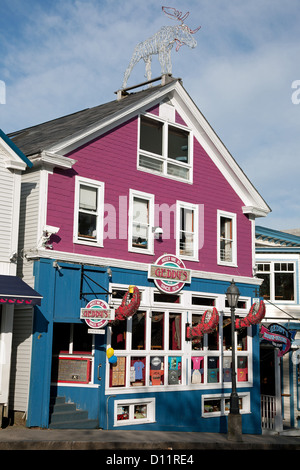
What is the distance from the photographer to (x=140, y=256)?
20.5 meters

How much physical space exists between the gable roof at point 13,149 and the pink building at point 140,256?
Result: 1.79 ft

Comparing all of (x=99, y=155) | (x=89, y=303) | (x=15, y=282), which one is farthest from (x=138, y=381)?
(x=99, y=155)

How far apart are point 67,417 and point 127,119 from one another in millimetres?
10083

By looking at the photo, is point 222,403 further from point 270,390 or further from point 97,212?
point 97,212

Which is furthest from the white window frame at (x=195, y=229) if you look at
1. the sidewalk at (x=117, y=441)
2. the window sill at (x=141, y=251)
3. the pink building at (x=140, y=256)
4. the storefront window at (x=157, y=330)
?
the sidewalk at (x=117, y=441)

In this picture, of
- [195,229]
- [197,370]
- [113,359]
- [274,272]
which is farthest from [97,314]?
[274,272]

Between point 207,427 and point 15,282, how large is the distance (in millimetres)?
9396

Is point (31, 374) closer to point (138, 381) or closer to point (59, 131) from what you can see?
point (138, 381)

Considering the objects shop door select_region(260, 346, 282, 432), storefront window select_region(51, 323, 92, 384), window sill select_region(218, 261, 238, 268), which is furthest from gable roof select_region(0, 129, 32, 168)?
shop door select_region(260, 346, 282, 432)

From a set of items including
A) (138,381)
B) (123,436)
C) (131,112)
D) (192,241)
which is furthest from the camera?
(192,241)

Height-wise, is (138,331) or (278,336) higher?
(138,331)

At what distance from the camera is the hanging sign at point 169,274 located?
20.5 metres

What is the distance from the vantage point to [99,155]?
19844 millimetres

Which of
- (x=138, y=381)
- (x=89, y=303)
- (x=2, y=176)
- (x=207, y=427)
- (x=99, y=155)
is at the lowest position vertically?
(x=207, y=427)
